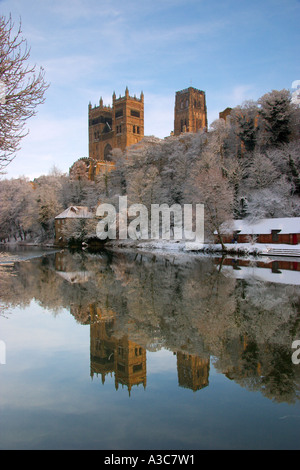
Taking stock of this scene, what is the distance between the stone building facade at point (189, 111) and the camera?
3730 inches

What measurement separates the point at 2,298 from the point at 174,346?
7.45 meters

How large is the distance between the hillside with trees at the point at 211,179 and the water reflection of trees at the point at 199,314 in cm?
1836

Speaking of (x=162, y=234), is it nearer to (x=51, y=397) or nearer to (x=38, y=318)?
(x=38, y=318)

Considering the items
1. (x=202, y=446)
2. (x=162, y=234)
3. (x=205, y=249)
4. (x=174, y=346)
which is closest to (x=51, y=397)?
(x=202, y=446)

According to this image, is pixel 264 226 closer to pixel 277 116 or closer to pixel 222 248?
pixel 222 248

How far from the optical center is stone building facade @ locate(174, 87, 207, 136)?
Result: 311ft

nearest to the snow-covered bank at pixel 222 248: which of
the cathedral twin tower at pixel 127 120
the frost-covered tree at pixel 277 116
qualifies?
Answer: the frost-covered tree at pixel 277 116

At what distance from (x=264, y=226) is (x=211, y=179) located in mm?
6104

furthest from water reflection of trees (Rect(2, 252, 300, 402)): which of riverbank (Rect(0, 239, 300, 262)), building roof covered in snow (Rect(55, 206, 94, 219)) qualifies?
building roof covered in snow (Rect(55, 206, 94, 219))

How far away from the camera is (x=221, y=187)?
110 feet

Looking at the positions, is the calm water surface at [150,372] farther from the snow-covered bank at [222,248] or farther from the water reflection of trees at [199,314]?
the snow-covered bank at [222,248]

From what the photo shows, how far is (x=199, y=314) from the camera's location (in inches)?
400

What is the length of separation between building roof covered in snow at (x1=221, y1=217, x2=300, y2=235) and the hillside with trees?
0.91 m

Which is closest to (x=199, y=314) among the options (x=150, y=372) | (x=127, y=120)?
(x=150, y=372)
